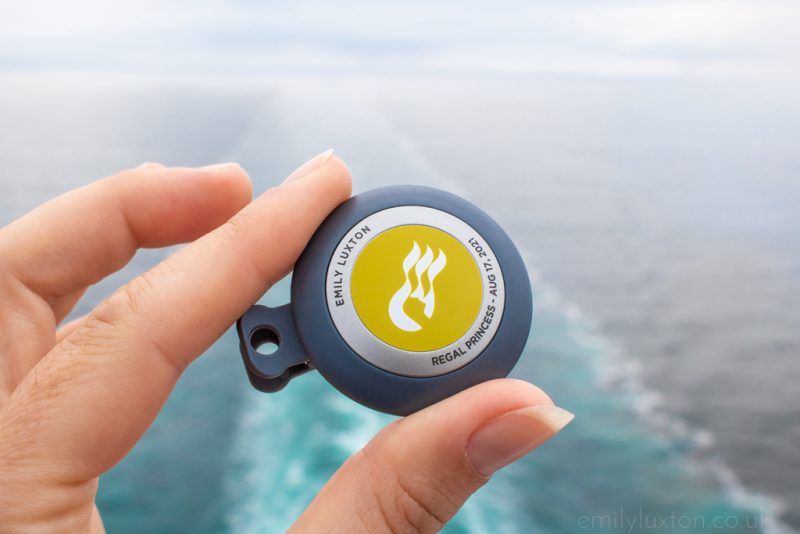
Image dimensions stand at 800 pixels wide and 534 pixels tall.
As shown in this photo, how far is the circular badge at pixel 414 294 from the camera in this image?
2902 mm

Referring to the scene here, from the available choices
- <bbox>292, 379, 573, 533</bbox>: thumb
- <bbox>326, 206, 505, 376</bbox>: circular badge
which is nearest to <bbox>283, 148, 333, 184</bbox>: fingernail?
<bbox>326, 206, 505, 376</bbox>: circular badge

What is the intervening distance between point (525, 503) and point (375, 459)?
10199mm

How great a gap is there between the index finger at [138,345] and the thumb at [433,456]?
81 centimetres

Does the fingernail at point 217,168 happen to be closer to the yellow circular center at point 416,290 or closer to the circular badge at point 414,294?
the circular badge at point 414,294

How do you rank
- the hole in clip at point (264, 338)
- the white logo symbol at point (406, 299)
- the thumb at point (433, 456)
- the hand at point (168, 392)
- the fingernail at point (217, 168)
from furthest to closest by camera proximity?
1. the fingernail at point (217, 168)
2. the hole in clip at point (264, 338)
3. the white logo symbol at point (406, 299)
4. the thumb at point (433, 456)
5. the hand at point (168, 392)

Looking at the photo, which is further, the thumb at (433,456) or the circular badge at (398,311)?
the circular badge at (398,311)

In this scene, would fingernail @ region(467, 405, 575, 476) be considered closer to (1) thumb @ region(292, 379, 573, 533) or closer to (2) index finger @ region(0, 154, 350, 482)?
(1) thumb @ region(292, 379, 573, 533)

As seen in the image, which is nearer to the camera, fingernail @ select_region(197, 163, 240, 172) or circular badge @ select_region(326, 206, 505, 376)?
circular badge @ select_region(326, 206, 505, 376)

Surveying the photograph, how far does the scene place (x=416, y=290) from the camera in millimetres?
2900

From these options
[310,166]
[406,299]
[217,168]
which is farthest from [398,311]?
[217,168]

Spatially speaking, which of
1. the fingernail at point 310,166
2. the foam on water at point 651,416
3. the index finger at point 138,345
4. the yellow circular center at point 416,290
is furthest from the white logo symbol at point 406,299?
the foam on water at point 651,416

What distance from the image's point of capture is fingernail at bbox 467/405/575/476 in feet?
8.20

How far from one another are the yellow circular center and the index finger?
389 mm

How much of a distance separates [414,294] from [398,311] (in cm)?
10
